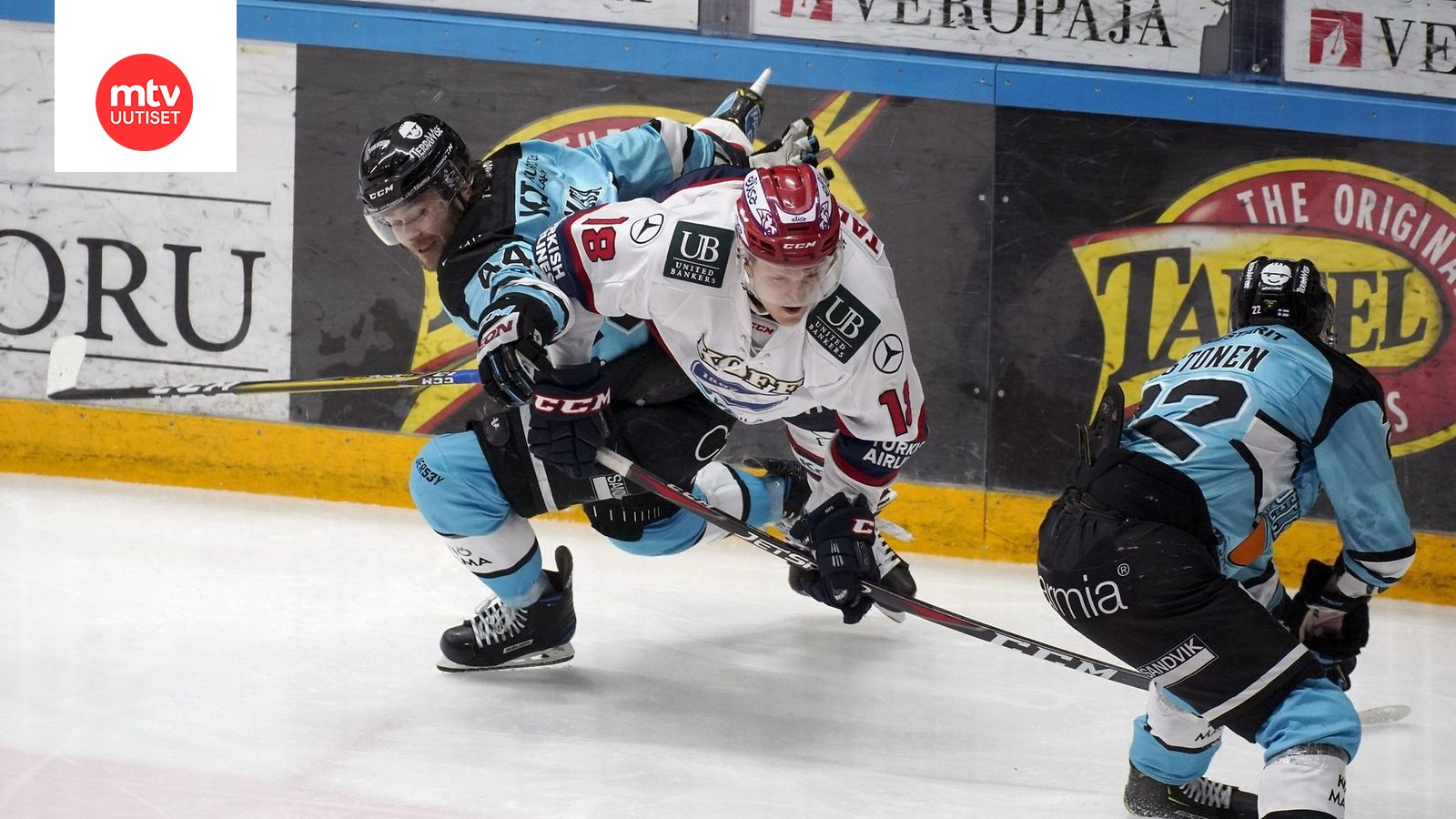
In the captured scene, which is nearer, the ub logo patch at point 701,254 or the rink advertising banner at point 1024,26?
the ub logo patch at point 701,254

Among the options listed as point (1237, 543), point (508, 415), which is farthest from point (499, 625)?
point (1237, 543)

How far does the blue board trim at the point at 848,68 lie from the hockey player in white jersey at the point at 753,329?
131 cm

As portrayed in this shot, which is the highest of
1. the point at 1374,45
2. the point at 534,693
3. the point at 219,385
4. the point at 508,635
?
the point at 1374,45

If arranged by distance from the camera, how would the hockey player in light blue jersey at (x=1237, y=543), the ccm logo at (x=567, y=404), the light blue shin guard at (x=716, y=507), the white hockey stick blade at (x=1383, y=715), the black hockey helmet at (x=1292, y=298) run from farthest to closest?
the light blue shin guard at (x=716, y=507) < the white hockey stick blade at (x=1383, y=715) < the ccm logo at (x=567, y=404) < the black hockey helmet at (x=1292, y=298) < the hockey player in light blue jersey at (x=1237, y=543)

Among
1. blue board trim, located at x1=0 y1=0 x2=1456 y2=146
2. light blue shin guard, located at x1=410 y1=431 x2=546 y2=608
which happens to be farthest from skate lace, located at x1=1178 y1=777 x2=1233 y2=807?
blue board trim, located at x1=0 y1=0 x2=1456 y2=146

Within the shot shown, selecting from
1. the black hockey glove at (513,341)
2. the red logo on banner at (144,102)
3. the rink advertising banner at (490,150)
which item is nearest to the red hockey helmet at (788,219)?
the black hockey glove at (513,341)

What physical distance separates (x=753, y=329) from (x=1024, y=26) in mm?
1873

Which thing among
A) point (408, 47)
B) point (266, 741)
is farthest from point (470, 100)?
point (266, 741)

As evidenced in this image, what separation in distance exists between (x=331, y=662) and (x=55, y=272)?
1.98 metres

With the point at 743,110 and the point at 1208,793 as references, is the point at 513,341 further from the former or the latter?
the point at 1208,793

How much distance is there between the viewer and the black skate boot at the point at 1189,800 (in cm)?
279

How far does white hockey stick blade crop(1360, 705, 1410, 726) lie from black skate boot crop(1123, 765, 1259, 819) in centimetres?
67

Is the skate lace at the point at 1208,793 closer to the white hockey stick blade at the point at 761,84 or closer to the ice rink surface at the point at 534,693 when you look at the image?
the ice rink surface at the point at 534,693

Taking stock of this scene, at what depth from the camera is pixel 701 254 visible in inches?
113
